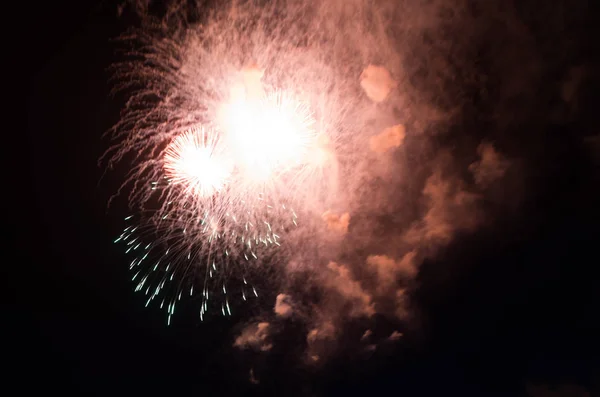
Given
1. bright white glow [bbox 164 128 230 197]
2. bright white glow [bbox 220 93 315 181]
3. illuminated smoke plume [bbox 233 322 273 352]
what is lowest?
illuminated smoke plume [bbox 233 322 273 352]

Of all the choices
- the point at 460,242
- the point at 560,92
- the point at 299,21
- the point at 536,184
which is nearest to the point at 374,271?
the point at 460,242

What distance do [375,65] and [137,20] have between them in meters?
3.03

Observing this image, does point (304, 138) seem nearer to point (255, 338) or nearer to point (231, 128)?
Result: point (231, 128)

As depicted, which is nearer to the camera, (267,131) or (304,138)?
(267,131)

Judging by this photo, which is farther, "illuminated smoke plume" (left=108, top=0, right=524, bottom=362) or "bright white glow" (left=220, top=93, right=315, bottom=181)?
"bright white glow" (left=220, top=93, right=315, bottom=181)

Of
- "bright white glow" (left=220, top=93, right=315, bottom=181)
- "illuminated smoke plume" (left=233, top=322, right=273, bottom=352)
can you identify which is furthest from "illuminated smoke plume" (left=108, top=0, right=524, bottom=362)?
"illuminated smoke plume" (left=233, top=322, right=273, bottom=352)

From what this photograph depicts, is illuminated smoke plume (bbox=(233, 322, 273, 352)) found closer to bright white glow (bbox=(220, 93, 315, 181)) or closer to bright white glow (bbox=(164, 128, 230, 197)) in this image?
bright white glow (bbox=(164, 128, 230, 197))

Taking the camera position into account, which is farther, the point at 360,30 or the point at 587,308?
the point at 587,308

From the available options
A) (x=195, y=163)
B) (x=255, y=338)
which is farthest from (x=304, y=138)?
(x=255, y=338)

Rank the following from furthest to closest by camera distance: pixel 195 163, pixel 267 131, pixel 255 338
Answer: pixel 255 338
pixel 195 163
pixel 267 131

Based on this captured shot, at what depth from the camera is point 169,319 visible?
5684mm

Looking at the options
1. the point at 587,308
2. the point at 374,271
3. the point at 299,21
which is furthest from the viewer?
the point at 374,271

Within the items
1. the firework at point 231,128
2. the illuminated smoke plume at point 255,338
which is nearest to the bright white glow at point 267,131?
the firework at point 231,128

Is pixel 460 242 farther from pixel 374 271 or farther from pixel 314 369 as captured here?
pixel 314 369
